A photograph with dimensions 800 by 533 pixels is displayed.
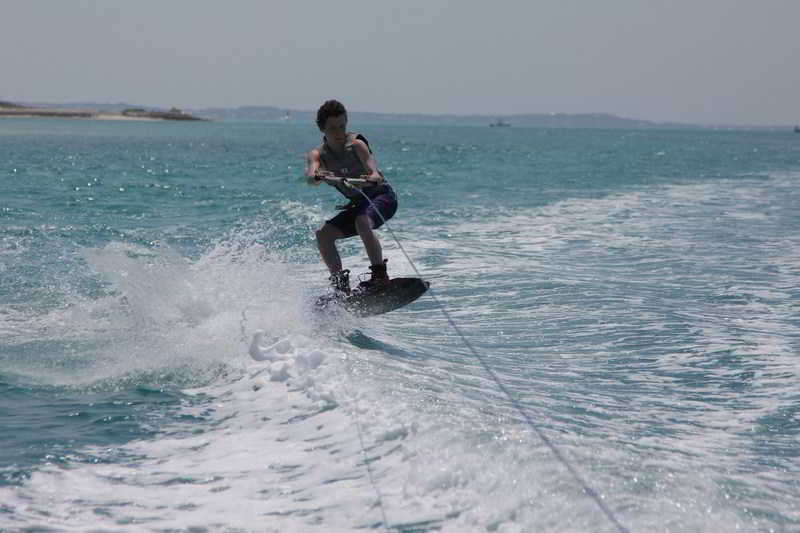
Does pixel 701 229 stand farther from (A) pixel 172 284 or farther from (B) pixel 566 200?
(A) pixel 172 284

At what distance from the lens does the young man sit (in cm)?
754

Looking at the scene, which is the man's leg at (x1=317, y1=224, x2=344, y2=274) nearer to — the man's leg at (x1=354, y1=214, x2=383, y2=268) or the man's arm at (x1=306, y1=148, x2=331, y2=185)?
the man's leg at (x1=354, y1=214, x2=383, y2=268)

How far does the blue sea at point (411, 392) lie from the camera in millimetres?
4262

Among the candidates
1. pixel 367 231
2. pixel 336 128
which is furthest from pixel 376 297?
pixel 336 128

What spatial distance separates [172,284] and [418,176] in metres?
24.1

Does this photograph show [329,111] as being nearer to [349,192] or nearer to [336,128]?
[336,128]

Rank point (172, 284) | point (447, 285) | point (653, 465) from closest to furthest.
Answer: point (653, 465), point (172, 284), point (447, 285)

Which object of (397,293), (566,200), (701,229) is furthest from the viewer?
(566,200)

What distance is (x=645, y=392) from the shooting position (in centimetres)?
643

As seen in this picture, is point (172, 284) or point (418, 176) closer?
point (172, 284)

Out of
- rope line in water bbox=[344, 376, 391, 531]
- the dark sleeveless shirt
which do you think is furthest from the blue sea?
the dark sleeveless shirt

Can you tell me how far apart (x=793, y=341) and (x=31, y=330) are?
6767 mm

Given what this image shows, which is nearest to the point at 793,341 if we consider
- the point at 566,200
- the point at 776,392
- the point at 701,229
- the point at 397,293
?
the point at 776,392

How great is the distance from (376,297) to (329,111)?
1.61 meters
